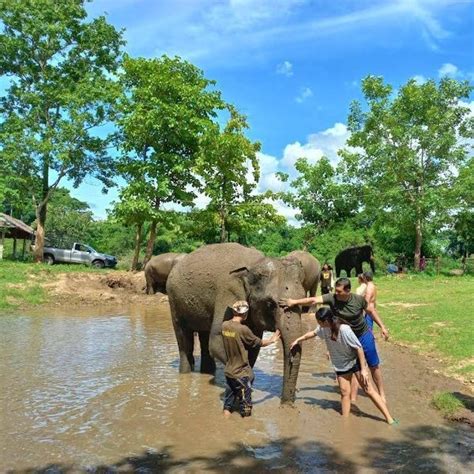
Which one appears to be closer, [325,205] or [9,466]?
[9,466]

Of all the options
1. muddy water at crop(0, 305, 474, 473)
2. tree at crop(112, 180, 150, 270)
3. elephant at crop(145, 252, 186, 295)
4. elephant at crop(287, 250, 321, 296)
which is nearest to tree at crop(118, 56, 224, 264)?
tree at crop(112, 180, 150, 270)

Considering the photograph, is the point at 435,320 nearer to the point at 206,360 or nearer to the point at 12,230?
the point at 206,360

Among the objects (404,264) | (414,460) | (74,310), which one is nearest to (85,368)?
(414,460)

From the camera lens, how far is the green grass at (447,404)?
25.6ft

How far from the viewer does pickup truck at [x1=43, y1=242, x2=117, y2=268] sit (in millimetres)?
34562

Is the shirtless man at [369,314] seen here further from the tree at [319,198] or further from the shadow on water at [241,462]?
the tree at [319,198]

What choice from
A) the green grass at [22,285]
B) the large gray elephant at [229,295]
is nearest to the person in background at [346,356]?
the large gray elephant at [229,295]

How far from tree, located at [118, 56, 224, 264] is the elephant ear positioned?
65.2ft

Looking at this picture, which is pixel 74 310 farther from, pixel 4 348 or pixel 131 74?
pixel 131 74

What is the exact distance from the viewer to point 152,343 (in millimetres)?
13523

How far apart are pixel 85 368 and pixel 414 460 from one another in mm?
6721

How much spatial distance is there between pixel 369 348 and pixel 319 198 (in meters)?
30.1

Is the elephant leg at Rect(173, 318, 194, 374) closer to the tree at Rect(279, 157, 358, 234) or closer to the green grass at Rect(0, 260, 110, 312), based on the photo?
the green grass at Rect(0, 260, 110, 312)

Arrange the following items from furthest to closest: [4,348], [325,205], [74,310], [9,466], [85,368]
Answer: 1. [325,205]
2. [74,310]
3. [4,348]
4. [85,368]
5. [9,466]
